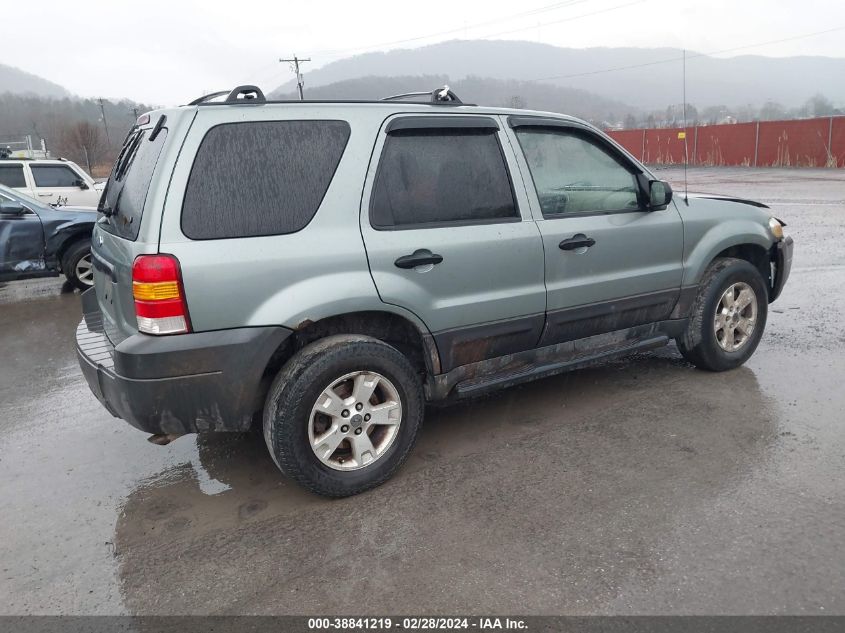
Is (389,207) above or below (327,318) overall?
above

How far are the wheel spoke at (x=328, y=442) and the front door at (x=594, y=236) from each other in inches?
54.3

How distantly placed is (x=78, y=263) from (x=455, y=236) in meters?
6.80

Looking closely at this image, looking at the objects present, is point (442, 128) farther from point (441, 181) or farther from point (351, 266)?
point (351, 266)

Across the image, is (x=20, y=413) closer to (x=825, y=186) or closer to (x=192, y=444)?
(x=192, y=444)

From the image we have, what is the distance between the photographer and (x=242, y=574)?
263 centimetres

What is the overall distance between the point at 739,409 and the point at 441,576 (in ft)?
7.92

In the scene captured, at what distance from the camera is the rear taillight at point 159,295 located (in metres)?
2.70

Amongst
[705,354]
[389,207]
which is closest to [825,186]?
[705,354]

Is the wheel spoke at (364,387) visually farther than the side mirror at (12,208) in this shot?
No

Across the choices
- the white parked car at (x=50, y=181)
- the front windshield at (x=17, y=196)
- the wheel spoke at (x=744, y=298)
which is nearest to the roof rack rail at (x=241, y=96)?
the wheel spoke at (x=744, y=298)

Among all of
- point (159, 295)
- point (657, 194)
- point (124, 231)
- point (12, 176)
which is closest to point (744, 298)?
point (657, 194)

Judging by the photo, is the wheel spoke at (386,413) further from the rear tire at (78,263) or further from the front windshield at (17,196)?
the front windshield at (17,196)

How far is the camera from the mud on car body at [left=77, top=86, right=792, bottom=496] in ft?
9.20

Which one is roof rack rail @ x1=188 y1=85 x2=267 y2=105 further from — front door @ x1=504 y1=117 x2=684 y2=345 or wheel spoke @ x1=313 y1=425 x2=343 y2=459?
wheel spoke @ x1=313 y1=425 x2=343 y2=459
